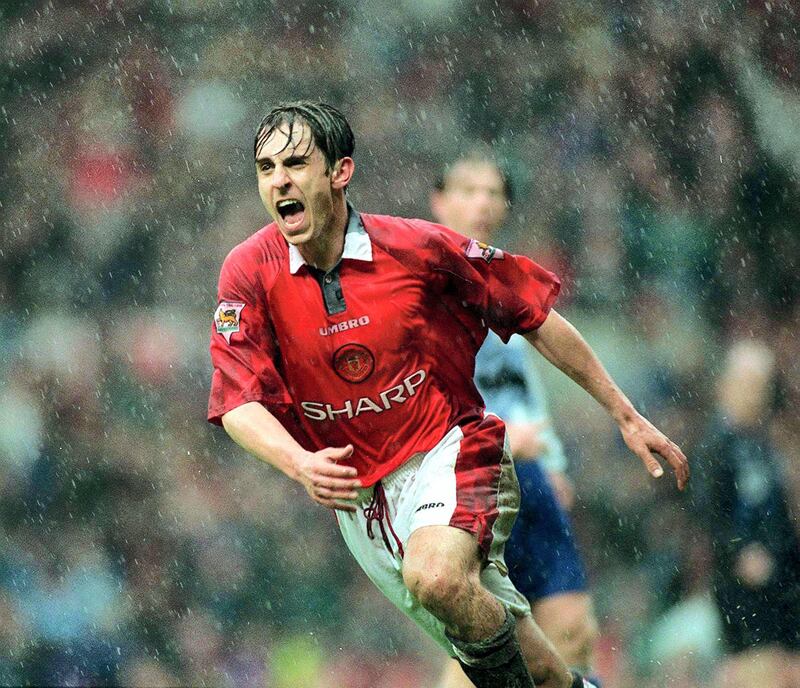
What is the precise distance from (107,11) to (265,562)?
3.51m

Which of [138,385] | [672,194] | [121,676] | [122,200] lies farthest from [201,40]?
[121,676]

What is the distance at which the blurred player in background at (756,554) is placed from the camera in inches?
240

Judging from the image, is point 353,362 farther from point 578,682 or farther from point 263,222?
point 263,222

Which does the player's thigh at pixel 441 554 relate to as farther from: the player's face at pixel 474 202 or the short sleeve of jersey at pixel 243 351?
the player's face at pixel 474 202

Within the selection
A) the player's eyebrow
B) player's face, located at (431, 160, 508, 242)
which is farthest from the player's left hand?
player's face, located at (431, 160, 508, 242)

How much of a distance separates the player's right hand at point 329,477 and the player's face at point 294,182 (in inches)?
27.8

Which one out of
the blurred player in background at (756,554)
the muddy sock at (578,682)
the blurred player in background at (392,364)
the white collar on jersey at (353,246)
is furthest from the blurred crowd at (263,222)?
the white collar on jersey at (353,246)

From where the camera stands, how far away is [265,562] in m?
7.57

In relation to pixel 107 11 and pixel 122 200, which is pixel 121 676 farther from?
pixel 107 11

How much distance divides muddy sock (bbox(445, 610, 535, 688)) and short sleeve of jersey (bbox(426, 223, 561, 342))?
0.84 metres

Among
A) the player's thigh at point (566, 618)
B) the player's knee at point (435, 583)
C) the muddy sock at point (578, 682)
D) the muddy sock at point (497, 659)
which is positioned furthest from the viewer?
the player's thigh at point (566, 618)

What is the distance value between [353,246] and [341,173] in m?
0.21

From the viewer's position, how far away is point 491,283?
4.08 meters

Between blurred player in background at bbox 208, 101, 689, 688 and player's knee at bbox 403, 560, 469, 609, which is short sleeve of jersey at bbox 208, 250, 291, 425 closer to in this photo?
blurred player in background at bbox 208, 101, 689, 688
